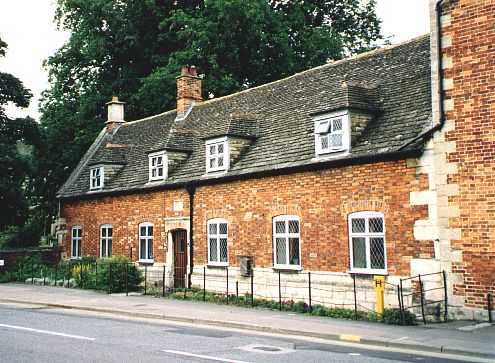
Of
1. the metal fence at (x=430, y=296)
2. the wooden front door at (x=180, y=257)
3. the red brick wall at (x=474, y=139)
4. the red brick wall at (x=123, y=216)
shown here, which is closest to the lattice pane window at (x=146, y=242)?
the red brick wall at (x=123, y=216)

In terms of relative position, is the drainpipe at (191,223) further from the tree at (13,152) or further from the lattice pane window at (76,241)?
the tree at (13,152)

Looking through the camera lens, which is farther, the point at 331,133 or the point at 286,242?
the point at 286,242

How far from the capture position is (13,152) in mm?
30312

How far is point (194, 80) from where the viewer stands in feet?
95.5

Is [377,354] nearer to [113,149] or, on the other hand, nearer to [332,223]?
[332,223]

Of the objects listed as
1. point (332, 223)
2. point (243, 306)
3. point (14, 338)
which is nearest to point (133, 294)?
point (243, 306)

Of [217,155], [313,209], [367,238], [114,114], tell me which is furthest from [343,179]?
[114,114]

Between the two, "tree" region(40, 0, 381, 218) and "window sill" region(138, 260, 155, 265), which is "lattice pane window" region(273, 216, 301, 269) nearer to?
"window sill" region(138, 260, 155, 265)

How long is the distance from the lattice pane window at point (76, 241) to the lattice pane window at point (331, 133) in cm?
1613

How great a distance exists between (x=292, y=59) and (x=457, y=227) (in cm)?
2302

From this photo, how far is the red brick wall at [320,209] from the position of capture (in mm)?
15009

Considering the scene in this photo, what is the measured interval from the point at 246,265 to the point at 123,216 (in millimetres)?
8786

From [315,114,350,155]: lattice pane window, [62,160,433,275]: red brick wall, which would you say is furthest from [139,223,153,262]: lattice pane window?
[315,114,350,155]: lattice pane window

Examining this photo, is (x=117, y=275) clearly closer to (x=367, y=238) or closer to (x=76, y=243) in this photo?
(x=76, y=243)
